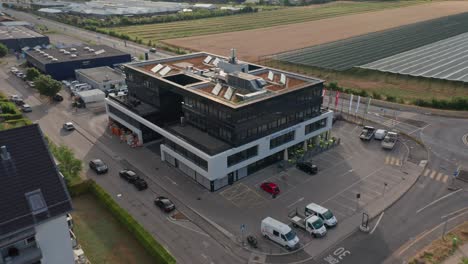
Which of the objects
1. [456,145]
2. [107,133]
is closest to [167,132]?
[107,133]

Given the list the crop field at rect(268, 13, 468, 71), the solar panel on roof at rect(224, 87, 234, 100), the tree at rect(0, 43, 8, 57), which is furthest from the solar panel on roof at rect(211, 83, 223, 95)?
the tree at rect(0, 43, 8, 57)

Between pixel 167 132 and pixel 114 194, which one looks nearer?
pixel 114 194

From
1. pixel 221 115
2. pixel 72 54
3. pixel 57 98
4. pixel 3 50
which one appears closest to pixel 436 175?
pixel 221 115

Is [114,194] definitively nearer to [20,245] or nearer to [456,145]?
[20,245]

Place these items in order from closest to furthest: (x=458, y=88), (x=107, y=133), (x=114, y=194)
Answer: (x=114, y=194) → (x=107, y=133) → (x=458, y=88)

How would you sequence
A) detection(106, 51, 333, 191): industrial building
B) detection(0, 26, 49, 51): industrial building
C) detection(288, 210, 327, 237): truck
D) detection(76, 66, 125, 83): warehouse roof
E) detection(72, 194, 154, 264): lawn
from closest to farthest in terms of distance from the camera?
detection(72, 194, 154, 264): lawn, detection(288, 210, 327, 237): truck, detection(106, 51, 333, 191): industrial building, detection(76, 66, 125, 83): warehouse roof, detection(0, 26, 49, 51): industrial building

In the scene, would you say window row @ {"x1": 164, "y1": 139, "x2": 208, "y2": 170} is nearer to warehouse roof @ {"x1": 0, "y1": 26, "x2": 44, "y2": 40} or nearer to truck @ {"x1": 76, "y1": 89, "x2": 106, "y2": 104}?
truck @ {"x1": 76, "y1": 89, "x2": 106, "y2": 104}
